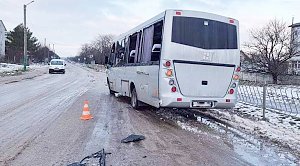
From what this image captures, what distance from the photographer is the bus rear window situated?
8227 millimetres

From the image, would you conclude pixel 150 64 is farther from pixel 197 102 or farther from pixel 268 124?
pixel 268 124

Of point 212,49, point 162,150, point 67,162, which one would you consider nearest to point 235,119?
point 212,49

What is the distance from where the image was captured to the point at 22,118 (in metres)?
8.38

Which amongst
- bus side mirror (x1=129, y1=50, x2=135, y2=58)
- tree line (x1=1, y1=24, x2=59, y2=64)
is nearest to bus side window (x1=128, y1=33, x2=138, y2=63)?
bus side mirror (x1=129, y1=50, x2=135, y2=58)

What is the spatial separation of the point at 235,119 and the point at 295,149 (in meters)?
3.15

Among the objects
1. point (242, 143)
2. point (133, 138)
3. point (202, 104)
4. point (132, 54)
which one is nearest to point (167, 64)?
point (202, 104)

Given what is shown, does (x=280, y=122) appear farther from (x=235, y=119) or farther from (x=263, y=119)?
(x=235, y=119)

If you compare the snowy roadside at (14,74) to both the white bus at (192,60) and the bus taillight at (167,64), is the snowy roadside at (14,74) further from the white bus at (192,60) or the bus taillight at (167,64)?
the bus taillight at (167,64)

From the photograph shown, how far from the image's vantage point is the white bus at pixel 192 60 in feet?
26.8

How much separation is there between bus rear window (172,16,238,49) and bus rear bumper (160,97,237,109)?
1.38 meters

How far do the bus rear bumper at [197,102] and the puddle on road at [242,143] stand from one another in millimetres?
449

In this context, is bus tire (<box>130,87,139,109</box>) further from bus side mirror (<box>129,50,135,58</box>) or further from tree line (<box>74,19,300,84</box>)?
tree line (<box>74,19,300,84</box>)

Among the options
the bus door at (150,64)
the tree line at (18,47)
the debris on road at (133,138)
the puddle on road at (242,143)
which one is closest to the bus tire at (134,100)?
the bus door at (150,64)

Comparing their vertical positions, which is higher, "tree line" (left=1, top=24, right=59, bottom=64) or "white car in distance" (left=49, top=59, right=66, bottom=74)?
"tree line" (left=1, top=24, right=59, bottom=64)
